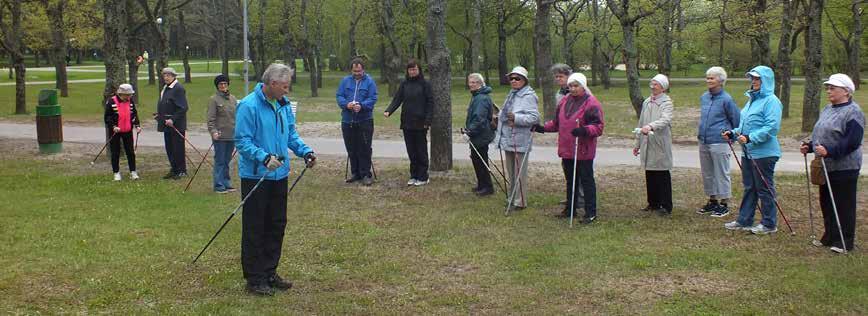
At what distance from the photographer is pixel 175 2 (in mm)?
42406

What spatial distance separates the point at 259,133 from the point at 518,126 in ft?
12.9

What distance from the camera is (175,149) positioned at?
11906 mm

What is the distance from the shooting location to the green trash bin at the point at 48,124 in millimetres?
15008

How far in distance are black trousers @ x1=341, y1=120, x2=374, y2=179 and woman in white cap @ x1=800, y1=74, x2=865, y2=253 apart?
5.90 metres

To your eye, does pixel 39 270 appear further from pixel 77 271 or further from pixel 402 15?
pixel 402 15

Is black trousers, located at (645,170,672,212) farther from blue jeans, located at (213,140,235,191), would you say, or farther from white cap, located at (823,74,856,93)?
blue jeans, located at (213,140,235,191)

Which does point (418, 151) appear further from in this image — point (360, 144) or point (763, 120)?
point (763, 120)

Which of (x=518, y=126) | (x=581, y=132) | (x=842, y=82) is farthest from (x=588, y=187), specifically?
(x=842, y=82)

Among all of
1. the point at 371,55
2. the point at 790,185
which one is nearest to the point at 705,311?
the point at 790,185

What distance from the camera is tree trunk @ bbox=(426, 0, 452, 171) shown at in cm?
1152

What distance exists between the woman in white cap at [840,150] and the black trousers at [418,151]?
513cm

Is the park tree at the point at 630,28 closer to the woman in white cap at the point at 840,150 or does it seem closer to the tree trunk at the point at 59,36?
the woman in white cap at the point at 840,150

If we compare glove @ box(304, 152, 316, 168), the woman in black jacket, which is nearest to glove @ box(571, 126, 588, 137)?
the woman in black jacket

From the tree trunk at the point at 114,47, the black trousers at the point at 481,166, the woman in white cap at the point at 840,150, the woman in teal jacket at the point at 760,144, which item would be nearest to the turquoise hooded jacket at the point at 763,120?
the woman in teal jacket at the point at 760,144
